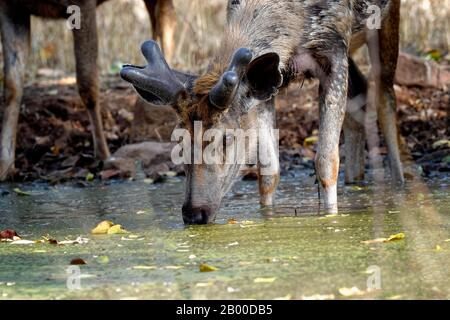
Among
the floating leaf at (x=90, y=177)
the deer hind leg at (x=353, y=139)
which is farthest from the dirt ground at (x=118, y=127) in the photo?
the deer hind leg at (x=353, y=139)

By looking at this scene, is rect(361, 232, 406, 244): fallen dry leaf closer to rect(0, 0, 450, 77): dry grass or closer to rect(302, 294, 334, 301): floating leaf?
rect(302, 294, 334, 301): floating leaf

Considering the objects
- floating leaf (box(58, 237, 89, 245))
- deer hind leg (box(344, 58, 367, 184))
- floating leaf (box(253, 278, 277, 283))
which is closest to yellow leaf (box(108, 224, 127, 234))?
floating leaf (box(58, 237, 89, 245))

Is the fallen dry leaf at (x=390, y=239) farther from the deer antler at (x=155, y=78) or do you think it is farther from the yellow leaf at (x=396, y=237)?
the deer antler at (x=155, y=78)

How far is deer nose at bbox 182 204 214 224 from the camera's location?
8.16m

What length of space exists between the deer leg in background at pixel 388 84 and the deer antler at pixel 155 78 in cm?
336

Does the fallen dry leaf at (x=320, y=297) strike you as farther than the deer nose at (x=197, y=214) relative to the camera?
No

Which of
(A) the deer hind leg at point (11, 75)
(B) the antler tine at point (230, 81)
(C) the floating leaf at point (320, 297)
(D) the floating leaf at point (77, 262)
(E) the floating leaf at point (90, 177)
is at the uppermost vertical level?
(A) the deer hind leg at point (11, 75)

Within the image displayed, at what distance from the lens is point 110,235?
26.2 ft

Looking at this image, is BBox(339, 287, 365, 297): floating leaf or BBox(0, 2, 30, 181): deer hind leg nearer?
BBox(339, 287, 365, 297): floating leaf

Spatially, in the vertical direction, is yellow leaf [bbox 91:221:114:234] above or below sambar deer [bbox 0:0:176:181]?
below

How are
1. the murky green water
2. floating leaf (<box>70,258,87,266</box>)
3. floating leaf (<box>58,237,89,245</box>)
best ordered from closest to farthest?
1. the murky green water
2. floating leaf (<box>70,258,87,266</box>)
3. floating leaf (<box>58,237,89,245</box>)

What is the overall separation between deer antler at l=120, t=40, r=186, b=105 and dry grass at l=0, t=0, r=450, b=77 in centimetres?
867

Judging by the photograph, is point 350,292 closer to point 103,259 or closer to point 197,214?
point 103,259

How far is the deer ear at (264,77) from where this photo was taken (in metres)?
8.47
